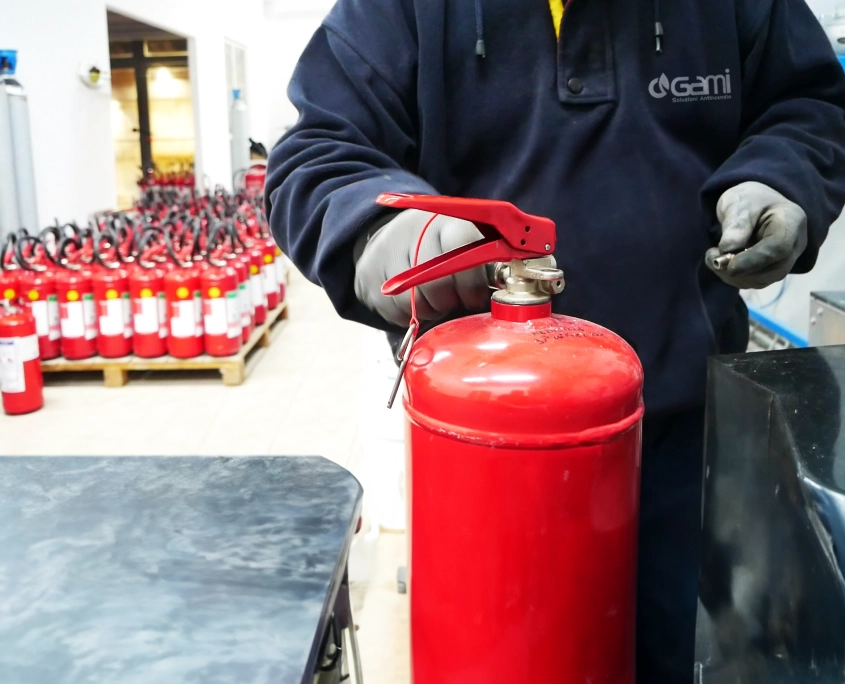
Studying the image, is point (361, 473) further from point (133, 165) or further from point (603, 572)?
point (133, 165)

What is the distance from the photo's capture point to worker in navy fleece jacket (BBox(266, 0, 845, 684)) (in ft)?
3.13

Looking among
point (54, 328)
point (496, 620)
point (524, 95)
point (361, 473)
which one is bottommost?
point (361, 473)

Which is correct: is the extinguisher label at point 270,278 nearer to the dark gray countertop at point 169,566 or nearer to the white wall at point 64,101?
the white wall at point 64,101

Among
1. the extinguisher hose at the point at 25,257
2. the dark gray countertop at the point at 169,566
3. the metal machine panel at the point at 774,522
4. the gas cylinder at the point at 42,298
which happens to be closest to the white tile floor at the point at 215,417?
the gas cylinder at the point at 42,298

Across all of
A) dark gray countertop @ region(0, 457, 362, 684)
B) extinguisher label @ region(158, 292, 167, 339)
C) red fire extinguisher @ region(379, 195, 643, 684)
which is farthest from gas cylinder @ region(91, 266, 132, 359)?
red fire extinguisher @ region(379, 195, 643, 684)

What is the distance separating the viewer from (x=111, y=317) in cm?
352

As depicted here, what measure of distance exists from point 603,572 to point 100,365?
10.7ft

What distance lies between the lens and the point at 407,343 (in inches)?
29.2

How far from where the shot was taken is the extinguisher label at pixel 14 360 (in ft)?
10.3

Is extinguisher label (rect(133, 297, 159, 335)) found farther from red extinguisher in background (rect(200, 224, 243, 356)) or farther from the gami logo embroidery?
the gami logo embroidery

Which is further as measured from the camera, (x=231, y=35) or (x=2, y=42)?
(x=231, y=35)

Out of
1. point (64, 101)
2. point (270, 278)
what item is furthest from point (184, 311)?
point (64, 101)

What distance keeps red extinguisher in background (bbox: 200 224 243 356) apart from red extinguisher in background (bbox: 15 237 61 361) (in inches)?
25.4

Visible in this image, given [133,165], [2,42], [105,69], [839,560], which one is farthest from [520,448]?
[133,165]
